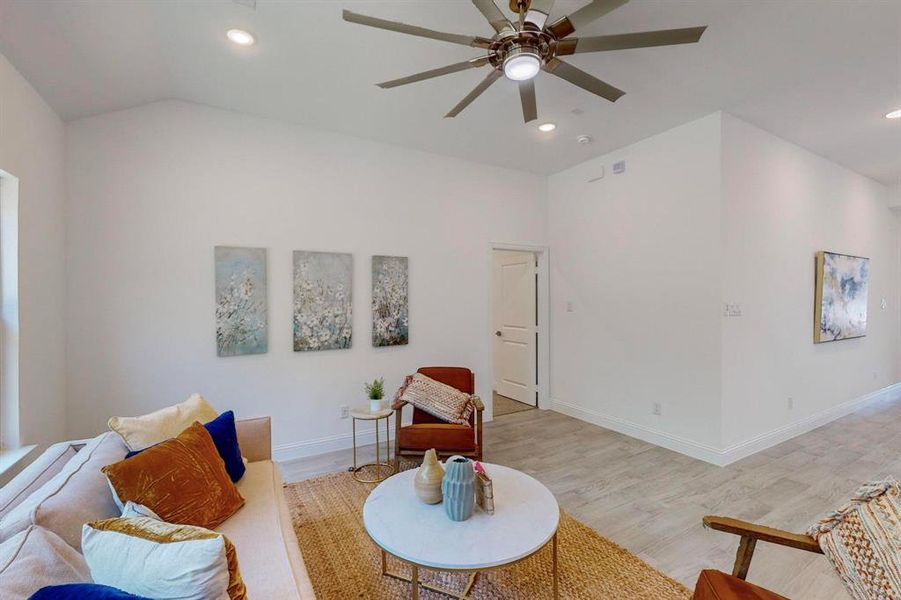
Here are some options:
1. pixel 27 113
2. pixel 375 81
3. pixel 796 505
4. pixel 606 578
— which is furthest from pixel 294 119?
pixel 796 505

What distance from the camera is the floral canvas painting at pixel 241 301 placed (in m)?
3.35

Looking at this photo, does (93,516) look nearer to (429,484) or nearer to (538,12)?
(429,484)

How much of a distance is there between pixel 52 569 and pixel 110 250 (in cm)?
279

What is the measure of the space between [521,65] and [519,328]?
13.4 ft

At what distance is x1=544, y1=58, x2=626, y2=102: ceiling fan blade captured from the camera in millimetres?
2039

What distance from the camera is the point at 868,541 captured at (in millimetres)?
1316

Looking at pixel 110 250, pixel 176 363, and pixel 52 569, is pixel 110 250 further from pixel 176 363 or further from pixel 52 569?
pixel 52 569

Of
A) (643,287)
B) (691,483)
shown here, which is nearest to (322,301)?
(643,287)

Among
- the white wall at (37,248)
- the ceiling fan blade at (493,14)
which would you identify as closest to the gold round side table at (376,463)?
the white wall at (37,248)

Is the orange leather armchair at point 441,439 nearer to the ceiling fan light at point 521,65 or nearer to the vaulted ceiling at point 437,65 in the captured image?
the ceiling fan light at point 521,65

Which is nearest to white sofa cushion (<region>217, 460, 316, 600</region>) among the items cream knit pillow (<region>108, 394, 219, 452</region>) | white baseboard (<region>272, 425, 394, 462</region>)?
cream knit pillow (<region>108, 394, 219, 452</region>)

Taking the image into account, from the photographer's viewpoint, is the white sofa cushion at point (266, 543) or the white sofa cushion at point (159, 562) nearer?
the white sofa cushion at point (159, 562)

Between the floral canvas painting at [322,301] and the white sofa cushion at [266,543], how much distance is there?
5.45 feet

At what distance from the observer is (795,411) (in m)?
4.20
